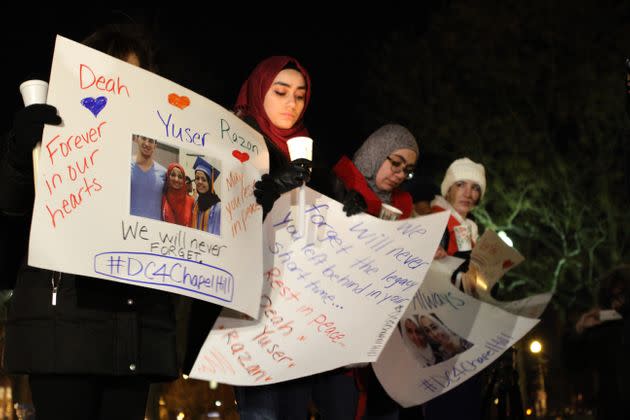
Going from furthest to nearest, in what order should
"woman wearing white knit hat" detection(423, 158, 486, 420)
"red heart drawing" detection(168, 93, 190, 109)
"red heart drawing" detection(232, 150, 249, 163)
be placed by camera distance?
"woman wearing white knit hat" detection(423, 158, 486, 420) < "red heart drawing" detection(232, 150, 249, 163) < "red heart drawing" detection(168, 93, 190, 109)

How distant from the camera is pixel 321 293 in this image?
378 cm

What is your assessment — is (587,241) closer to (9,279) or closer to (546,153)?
(546,153)

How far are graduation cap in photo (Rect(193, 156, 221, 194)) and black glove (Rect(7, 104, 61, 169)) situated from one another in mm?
522

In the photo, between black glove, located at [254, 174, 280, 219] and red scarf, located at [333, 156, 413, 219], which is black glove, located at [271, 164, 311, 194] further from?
red scarf, located at [333, 156, 413, 219]

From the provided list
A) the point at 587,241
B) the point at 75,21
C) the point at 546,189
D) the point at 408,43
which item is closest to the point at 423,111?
the point at 408,43

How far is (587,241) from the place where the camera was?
18.5 m

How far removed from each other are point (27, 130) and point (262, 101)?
1406 mm

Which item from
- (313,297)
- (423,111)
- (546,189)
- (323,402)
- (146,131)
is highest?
(423,111)

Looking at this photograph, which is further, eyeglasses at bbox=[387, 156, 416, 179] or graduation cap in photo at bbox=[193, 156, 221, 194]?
eyeglasses at bbox=[387, 156, 416, 179]

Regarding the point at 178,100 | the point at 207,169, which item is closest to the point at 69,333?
the point at 207,169

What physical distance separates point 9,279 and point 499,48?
15604mm

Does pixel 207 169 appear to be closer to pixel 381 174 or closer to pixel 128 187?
pixel 128 187

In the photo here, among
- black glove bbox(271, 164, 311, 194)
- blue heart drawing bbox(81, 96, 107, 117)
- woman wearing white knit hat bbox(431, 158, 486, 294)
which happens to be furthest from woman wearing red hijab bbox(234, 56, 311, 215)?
woman wearing white knit hat bbox(431, 158, 486, 294)

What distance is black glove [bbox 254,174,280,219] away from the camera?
3467 mm
